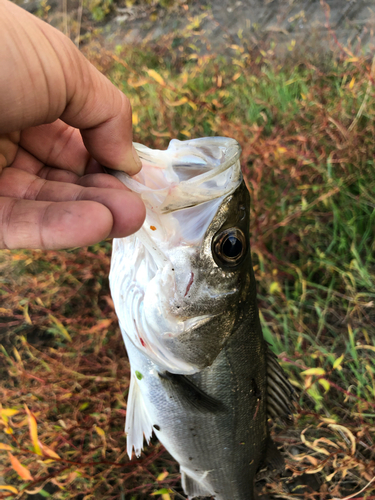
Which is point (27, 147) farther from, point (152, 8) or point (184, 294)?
point (152, 8)

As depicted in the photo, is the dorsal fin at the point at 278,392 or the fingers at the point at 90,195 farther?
the dorsal fin at the point at 278,392

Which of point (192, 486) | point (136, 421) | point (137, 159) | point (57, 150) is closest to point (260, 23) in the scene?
point (57, 150)

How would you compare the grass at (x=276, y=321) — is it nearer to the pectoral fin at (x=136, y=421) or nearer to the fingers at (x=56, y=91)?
the pectoral fin at (x=136, y=421)

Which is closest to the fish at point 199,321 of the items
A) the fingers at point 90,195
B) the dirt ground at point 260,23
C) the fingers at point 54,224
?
the fingers at point 90,195

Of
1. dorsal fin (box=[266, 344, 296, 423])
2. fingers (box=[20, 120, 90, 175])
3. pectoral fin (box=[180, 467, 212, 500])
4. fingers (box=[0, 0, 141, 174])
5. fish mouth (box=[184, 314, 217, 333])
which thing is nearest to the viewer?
fingers (box=[0, 0, 141, 174])

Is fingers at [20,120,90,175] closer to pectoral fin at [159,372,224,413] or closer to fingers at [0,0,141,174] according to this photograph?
Result: fingers at [0,0,141,174]

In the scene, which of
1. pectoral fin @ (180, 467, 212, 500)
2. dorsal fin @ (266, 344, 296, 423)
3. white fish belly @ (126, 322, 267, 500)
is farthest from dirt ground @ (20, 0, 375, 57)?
pectoral fin @ (180, 467, 212, 500)

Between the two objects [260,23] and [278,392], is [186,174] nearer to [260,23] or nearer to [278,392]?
[278,392]
